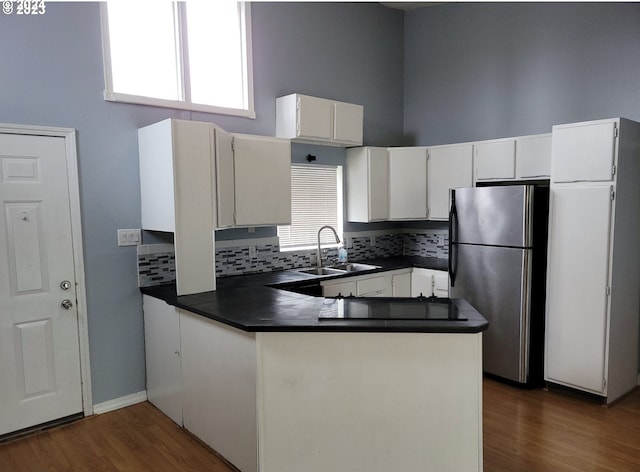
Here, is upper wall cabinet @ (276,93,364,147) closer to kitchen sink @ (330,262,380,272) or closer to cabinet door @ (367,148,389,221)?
cabinet door @ (367,148,389,221)

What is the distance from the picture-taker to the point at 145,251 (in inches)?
135

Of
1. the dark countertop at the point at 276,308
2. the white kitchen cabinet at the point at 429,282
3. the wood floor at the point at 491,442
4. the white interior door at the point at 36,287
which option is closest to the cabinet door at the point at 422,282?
the white kitchen cabinet at the point at 429,282

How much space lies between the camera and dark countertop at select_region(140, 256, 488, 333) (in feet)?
7.00

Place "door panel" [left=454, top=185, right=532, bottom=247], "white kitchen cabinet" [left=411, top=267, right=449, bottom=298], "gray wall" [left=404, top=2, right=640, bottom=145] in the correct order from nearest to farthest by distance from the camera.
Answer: "door panel" [left=454, top=185, right=532, bottom=247] → "gray wall" [left=404, top=2, right=640, bottom=145] → "white kitchen cabinet" [left=411, top=267, right=449, bottom=298]

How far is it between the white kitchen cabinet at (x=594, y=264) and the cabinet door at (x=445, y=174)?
1.03 metres

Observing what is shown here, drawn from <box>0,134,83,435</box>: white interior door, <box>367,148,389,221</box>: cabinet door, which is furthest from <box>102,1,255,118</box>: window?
<box>367,148,389,221</box>: cabinet door

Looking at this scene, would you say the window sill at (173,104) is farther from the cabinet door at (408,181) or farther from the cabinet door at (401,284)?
the cabinet door at (401,284)

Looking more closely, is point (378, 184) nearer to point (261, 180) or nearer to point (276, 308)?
point (261, 180)

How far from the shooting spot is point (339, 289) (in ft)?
12.8

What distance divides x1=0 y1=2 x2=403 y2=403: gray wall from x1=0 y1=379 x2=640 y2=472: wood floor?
40 centimetres

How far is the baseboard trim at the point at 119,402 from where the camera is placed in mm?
3277

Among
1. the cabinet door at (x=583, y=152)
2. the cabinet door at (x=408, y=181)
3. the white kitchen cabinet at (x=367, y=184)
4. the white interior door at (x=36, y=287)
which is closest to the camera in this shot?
the white interior door at (x=36, y=287)

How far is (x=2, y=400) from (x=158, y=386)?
934 millimetres

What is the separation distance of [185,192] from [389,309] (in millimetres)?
1514
